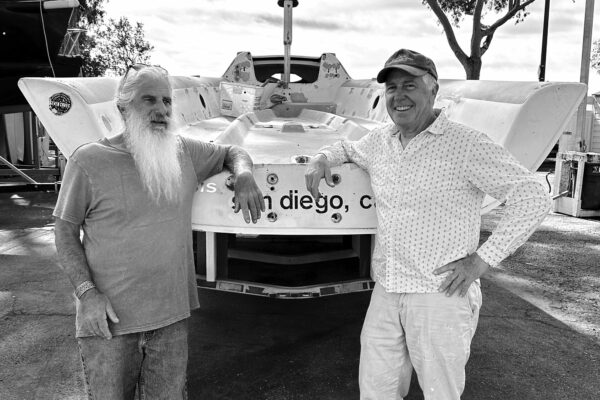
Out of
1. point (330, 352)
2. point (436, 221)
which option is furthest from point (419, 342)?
point (330, 352)

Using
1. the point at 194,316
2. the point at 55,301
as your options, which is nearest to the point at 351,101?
the point at 194,316

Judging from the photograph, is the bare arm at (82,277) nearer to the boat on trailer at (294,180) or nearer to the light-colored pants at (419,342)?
the boat on trailer at (294,180)

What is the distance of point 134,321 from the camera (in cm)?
226

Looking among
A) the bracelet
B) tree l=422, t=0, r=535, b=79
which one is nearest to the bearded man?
the bracelet

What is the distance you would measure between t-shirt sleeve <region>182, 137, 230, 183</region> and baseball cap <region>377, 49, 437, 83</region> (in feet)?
2.81

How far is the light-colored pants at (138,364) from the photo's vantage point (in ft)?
7.39

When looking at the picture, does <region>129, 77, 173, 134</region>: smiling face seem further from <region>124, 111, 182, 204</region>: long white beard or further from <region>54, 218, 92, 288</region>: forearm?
<region>54, 218, 92, 288</region>: forearm

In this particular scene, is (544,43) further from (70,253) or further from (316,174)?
(70,253)

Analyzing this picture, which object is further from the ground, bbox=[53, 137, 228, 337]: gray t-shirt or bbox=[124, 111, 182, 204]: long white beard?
bbox=[124, 111, 182, 204]: long white beard

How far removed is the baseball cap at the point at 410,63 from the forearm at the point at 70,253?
141 centimetres

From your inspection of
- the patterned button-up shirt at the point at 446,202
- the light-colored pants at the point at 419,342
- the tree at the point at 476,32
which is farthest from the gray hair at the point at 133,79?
the tree at the point at 476,32

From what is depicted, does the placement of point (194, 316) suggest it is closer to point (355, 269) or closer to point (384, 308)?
point (355, 269)

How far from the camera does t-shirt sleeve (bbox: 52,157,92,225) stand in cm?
220

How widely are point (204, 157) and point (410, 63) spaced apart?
3.34 feet
